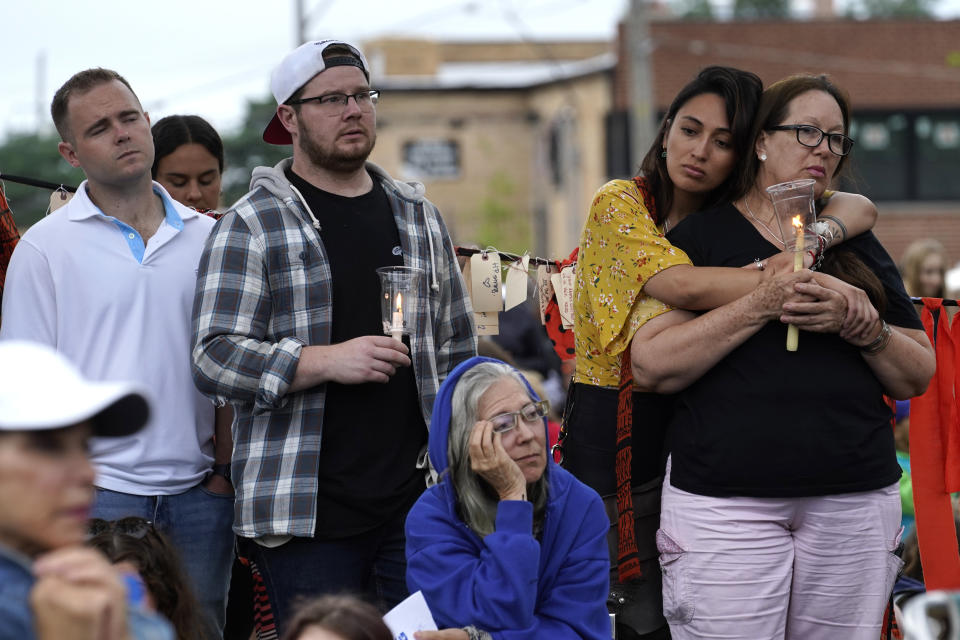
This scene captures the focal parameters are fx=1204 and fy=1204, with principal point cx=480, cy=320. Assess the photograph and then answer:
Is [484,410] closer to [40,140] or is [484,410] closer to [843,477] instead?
[843,477]

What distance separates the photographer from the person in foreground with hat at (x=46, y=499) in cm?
157

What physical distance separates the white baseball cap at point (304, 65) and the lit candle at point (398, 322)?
769 mm

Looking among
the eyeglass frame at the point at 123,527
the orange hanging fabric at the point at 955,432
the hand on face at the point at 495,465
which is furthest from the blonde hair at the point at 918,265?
the eyeglass frame at the point at 123,527

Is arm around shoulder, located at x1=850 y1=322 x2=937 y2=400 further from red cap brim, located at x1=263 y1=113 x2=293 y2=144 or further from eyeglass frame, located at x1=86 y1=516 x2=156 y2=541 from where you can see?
eyeglass frame, located at x1=86 y1=516 x2=156 y2=541

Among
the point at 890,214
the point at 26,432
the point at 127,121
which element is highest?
the point at 127,121

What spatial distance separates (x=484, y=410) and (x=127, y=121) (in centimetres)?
138

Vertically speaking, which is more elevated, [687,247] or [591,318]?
[687,247]

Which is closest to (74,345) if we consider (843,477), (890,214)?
(843,477)

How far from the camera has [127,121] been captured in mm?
3590

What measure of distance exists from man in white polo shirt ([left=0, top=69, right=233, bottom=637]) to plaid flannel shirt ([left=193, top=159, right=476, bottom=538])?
18cm

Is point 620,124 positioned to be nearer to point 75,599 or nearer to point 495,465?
point 495,465

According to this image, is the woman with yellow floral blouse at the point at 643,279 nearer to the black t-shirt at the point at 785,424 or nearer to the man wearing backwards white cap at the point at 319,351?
the black t-shirt at the point at 785,424

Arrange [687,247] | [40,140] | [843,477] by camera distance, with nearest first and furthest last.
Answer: [843,477]
[687,247]
[40,140]

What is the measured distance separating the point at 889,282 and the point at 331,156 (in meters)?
1.70
